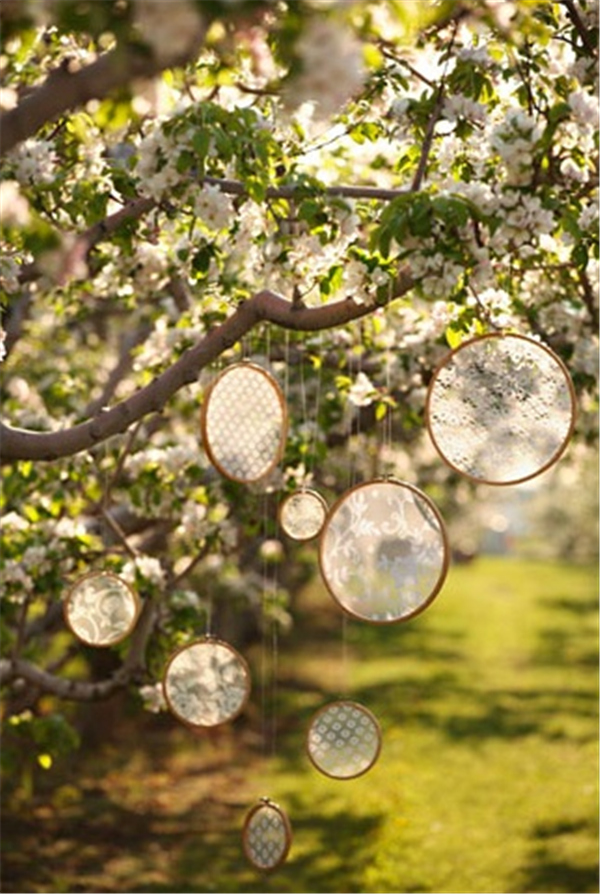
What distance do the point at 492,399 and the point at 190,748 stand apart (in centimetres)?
1066

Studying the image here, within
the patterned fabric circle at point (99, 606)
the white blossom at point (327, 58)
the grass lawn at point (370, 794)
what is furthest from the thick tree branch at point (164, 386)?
the grass lawn at point (370, 794)

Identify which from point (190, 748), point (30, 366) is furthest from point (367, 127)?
point (190, 748)

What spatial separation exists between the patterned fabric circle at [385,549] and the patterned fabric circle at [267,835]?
1737mm

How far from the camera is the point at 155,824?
39.9 feet

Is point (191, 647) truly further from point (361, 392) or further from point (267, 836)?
point (361, 392)

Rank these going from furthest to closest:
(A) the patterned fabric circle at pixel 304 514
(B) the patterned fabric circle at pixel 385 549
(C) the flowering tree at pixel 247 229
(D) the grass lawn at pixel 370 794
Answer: (D) the grass lawn at pixel 370 794 → (A) the patterned fabric circle at pixel 304 514 → (B) the patterned fabric circle at pixel 385 549 → (C) the flowering tree at pixel 247 229

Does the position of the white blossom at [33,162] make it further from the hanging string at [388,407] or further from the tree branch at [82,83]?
the hanging string at [388,407]

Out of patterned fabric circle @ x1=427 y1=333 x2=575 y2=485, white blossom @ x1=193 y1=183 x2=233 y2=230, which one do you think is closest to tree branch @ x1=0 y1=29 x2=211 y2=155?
white blossom @ x1=193 y1=183 x2=233 y2=230

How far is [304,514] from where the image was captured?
23.5 ft

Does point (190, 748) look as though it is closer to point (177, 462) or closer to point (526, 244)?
point (177, 462)

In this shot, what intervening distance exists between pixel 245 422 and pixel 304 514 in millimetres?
1359

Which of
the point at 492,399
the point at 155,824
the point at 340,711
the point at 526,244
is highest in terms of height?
the point at 526,244

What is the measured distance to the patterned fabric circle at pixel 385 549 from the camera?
5766 millimetres

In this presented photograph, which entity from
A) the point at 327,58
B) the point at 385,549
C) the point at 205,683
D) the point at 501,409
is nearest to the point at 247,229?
the point at 501,409
